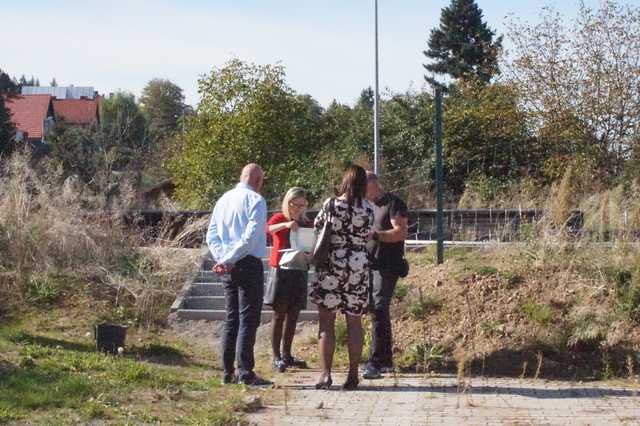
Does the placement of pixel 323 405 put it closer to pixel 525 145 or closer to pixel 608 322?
pixel 608 322

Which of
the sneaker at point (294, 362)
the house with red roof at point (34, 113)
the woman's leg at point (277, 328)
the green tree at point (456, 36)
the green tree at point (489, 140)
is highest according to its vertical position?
the green tree at point (456, 36)

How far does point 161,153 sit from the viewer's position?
45.9 meters

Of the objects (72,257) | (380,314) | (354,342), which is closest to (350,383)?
(354,342)

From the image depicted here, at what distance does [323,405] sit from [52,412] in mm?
2116

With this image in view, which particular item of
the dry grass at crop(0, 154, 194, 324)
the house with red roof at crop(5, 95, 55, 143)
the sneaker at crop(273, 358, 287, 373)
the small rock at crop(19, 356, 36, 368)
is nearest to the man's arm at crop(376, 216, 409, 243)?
the sneaker at crop(273, 358, 287, 373)

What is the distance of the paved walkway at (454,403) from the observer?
24.2 feet

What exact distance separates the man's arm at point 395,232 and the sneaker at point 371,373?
3.90 feet

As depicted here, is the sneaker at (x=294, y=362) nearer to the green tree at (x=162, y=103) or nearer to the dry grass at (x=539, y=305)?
the dry grass at (x=539, y=305)

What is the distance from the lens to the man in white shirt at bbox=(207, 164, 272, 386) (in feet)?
28.0

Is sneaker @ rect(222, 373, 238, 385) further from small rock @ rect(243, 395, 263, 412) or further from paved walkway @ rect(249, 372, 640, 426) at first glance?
small rock @ rect(243, 395, 263, 412)

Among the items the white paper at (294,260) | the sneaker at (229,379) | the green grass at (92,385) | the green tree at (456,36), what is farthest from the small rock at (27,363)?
the green tree at (456,36)

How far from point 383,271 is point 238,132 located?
18.3 m

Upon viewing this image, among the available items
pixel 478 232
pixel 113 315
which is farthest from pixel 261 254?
pixel 478 232

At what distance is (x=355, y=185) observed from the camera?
8.52 metres
